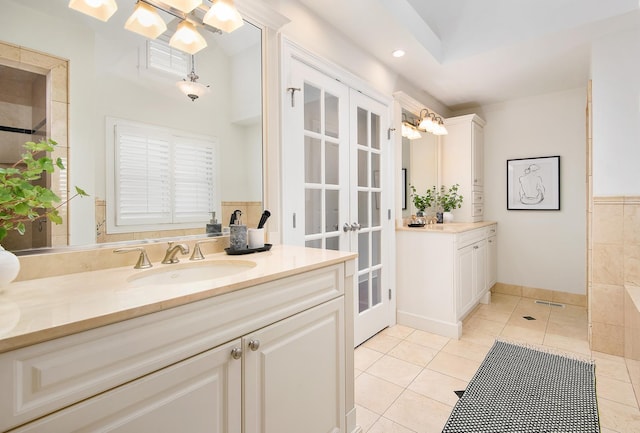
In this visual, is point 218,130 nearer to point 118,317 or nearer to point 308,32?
point 308,32

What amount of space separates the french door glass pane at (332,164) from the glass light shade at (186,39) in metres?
1.06

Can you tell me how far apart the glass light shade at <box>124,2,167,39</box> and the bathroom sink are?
977 millimetres

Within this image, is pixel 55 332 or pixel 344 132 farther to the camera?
pixel 344 132

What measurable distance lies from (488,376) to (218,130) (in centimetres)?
227

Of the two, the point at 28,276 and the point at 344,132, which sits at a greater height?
the point at 344,132

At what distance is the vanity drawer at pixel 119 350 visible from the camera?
0.63 m

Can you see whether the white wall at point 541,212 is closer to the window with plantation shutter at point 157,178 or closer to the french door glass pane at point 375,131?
the french door glass pane at point 375,131

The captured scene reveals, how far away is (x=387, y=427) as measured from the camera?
1.65 metres

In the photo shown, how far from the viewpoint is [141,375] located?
2.58ft

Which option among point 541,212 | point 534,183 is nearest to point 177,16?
point 534,183

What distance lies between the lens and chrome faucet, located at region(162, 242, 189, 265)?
4.37 feet

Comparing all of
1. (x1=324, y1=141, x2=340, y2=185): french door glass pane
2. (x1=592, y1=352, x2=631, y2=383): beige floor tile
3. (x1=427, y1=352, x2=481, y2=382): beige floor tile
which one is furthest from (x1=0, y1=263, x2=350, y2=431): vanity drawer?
(x1=592, y1=352, x2=631, y2=383): beige floor tile

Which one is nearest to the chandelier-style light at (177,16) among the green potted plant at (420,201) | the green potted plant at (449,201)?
the green potted plant at (420,201)

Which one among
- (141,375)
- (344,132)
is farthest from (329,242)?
(141,375)
